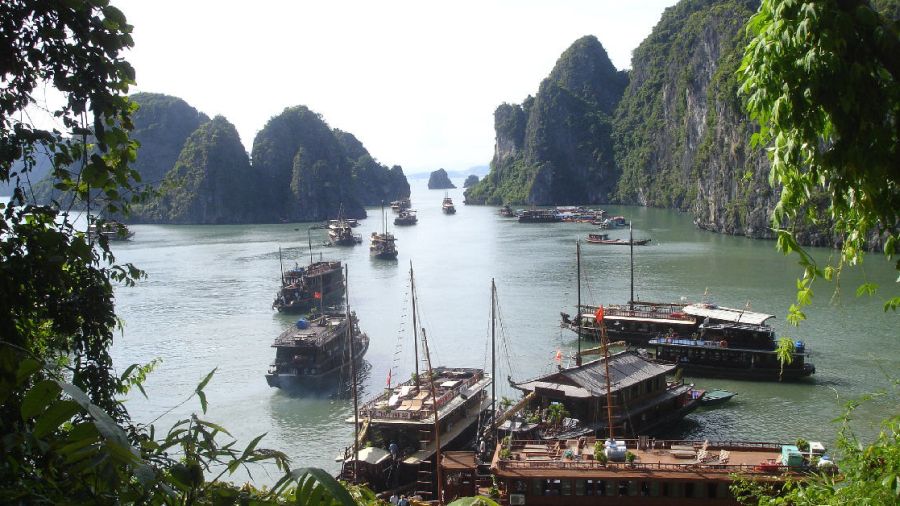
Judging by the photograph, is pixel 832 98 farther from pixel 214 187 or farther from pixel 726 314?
pixel 214 187

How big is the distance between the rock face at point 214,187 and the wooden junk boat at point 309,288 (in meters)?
72.5

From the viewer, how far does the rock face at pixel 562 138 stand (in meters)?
142

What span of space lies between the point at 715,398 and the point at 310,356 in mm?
16158

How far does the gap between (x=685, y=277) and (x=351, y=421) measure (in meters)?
32.1

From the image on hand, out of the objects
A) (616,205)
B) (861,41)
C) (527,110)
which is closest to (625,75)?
(527,110)

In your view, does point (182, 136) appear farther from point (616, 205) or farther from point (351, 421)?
point (351, 421)

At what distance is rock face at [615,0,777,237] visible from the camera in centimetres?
7700

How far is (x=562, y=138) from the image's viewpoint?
148000 mm

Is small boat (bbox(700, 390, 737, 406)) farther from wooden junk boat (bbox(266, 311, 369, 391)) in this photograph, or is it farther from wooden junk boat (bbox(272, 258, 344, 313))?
wooden junk boat (bbox(272, 258, 344, 313))

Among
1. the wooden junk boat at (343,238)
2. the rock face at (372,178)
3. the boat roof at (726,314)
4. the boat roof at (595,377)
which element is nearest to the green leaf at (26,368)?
the boat roof at (595,377)

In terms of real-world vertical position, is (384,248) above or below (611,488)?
above

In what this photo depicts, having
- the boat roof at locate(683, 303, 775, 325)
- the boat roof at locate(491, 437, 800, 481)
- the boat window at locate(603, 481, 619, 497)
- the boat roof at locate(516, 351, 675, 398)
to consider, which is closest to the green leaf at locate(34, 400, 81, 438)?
the boat roof at locate(491, 437, 800, 481)

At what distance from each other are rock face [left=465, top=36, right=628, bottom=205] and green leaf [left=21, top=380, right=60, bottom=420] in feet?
453

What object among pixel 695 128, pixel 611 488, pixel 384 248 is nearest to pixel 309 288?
pixel 384 248
